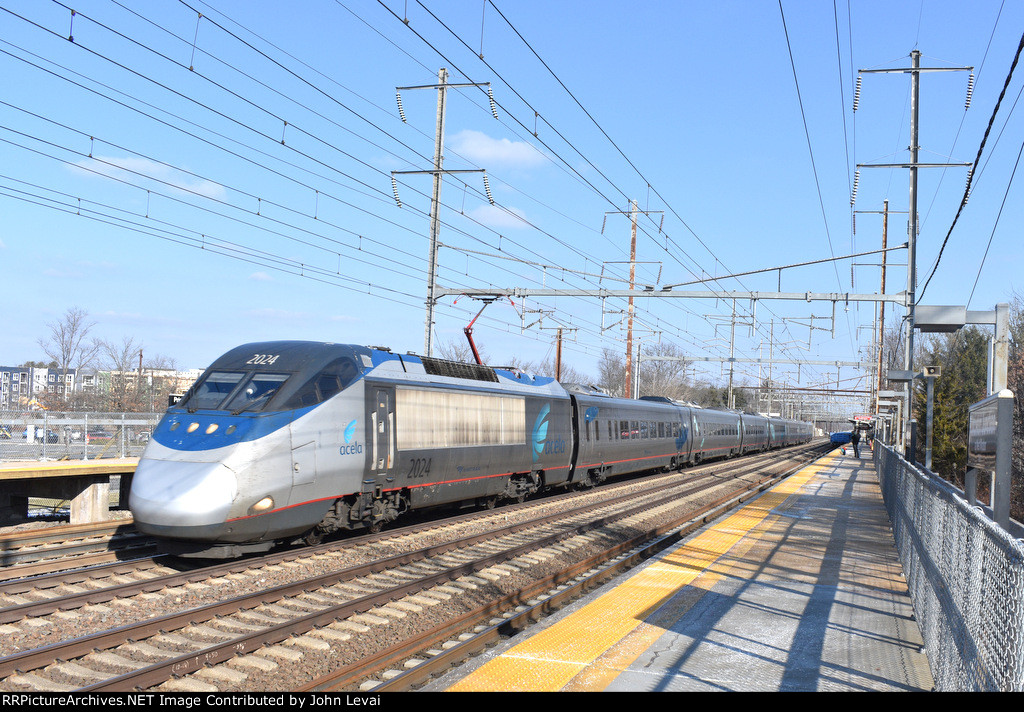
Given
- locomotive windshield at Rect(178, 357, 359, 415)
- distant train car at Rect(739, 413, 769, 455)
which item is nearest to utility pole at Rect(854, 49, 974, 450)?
locomotive windshield at Rect(178, 357, 359, 415)

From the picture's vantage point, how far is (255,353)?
489 inches

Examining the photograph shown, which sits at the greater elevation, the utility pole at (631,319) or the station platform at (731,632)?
the utility pole at (631,319)

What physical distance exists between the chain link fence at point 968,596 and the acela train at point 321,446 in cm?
771

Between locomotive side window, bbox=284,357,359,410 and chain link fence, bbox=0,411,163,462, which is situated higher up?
locomotive side window, bbox=284,357,359,410

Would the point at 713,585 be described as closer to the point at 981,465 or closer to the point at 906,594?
the point at 906,594

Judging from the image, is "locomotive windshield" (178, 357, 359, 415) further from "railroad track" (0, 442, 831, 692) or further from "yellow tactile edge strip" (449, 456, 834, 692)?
"yellow tactile edge strip" (449, 456, 834, 692)

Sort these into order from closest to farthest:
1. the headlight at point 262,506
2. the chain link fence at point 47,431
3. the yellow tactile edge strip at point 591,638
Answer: the yellow tactile edge strip at point 591,638 < the headlight at point 262,506 < the chain link fence at point 47,431

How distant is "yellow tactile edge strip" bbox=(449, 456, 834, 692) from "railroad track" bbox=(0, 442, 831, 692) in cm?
96

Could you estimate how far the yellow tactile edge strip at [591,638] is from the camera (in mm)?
6688

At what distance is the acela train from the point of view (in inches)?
407

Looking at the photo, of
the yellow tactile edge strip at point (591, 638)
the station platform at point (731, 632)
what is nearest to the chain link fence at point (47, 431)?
the yellow tactile edge strip at point (591, 638)

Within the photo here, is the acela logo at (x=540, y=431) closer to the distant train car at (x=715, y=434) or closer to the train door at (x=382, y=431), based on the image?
the train door at (x=382, y=431)

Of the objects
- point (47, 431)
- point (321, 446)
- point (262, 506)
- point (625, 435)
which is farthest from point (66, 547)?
point (625, 435)

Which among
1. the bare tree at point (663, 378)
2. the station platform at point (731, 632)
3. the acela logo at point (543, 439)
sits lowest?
the station platform at point (731, 632)
